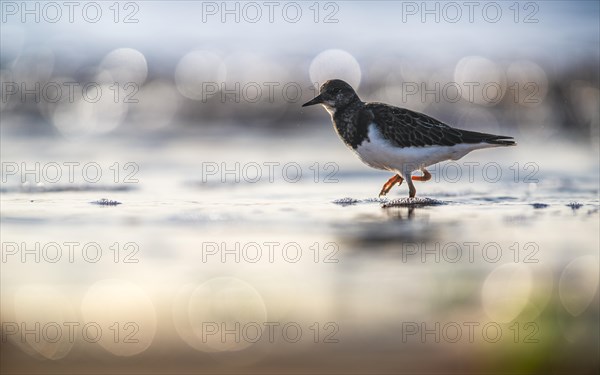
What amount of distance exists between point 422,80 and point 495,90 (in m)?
1.76

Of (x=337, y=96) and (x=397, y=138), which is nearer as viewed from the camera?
(x=397, y=138)

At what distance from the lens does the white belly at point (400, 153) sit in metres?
7.86

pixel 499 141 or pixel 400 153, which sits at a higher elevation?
pixel 499 141

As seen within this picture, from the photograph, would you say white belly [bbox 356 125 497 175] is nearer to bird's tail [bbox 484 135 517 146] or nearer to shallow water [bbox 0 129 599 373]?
bird's tail [bbox 484 135 517 146]

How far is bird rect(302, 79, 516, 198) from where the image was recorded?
786cm

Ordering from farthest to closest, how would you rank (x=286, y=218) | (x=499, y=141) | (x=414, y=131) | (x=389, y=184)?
(x=389, y=184)
(x=499, y=141)
(x=414, y=131)
(x=286, y=218)

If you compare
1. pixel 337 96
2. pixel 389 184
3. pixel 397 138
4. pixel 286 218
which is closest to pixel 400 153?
pixel 397 138

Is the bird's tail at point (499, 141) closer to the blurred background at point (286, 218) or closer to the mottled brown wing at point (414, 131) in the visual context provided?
the mottled brown wing at point (414, 131)

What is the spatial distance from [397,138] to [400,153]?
14 centimetres

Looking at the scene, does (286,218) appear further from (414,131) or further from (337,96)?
(337,96)

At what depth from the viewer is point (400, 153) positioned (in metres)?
7.88

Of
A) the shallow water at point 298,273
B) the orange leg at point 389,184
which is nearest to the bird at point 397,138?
the orange leg at point 389,184

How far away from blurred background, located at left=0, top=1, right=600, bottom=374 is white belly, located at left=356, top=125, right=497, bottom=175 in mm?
401

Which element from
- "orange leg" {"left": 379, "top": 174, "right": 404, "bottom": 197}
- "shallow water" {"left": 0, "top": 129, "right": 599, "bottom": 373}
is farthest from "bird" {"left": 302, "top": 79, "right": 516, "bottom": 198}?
"shallow water" {"left": 0, "top": 129, "right": 599, "bottom": 373}
